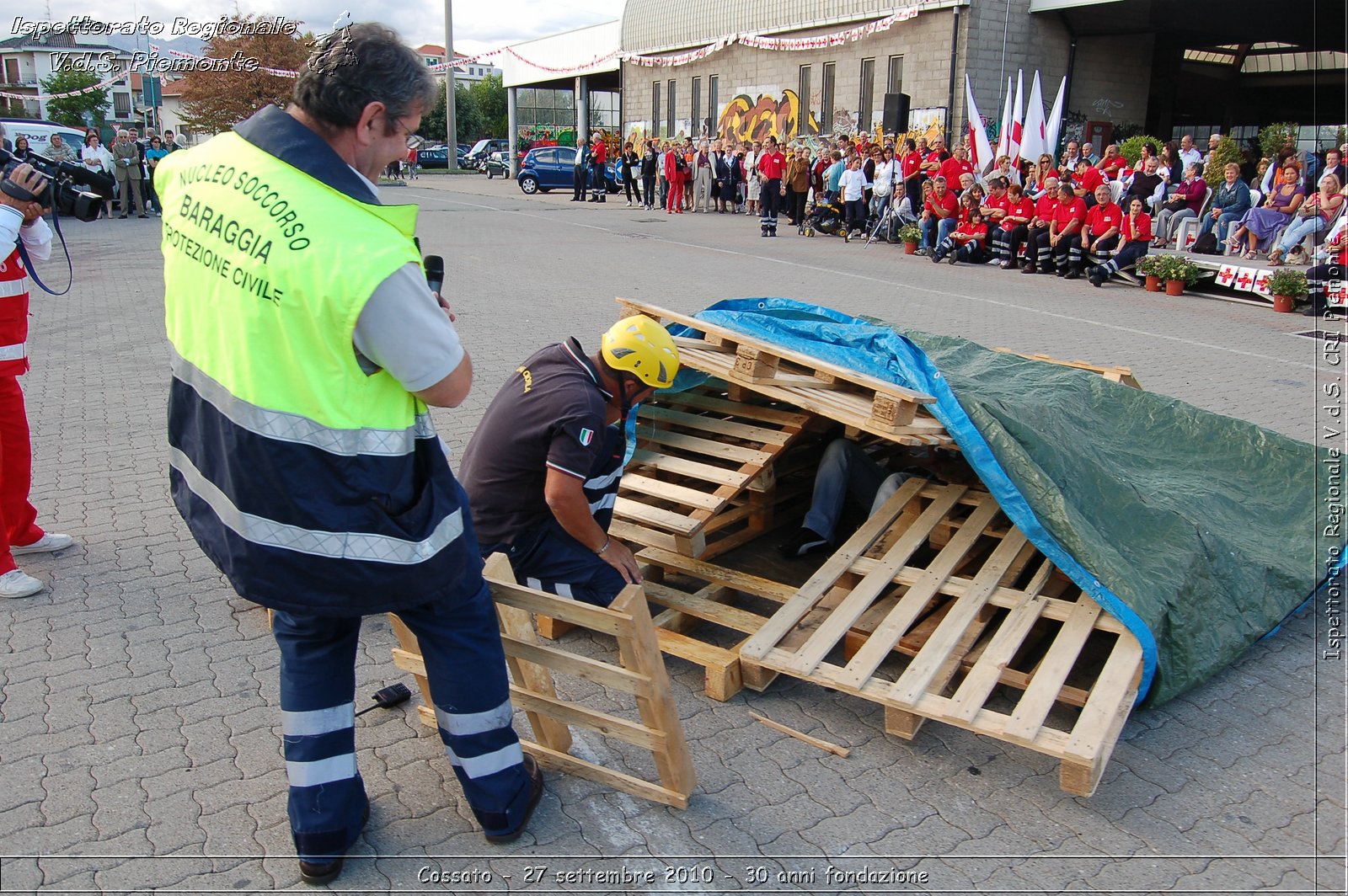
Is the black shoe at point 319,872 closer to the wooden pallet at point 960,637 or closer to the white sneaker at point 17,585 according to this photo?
the wooden pallet at point 960,637

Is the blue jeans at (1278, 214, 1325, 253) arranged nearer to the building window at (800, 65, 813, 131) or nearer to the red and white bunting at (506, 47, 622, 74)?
the building window at (800, 65, 813, 131)

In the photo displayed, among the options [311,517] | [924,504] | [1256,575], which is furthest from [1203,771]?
[311,517]

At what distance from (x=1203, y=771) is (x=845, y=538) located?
6.93ft

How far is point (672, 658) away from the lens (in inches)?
156

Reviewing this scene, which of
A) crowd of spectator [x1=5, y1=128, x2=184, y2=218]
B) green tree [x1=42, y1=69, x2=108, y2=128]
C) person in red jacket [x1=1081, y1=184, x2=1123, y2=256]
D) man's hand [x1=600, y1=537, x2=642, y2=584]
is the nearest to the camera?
man's hand [x1=600, y1=537, x2=642, y2=584]

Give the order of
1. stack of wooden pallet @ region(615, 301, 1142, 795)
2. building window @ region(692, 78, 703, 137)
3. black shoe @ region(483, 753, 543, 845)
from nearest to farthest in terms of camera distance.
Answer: black shoe @ region(483, 753, 543, 845)
stack of wooden pallet @ region(615, 301, 1142, 795)
building window @ region(692, 78, 703, 137)

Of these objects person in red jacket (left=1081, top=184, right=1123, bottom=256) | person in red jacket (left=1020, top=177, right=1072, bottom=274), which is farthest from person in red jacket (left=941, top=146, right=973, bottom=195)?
person in red jacket (left=1081, top=184, right=1123, bottom=256)

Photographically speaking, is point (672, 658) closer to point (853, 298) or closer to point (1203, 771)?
point (1203, 771)

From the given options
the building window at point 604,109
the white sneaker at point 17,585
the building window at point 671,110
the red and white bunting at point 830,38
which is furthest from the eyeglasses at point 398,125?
the building window at point 604,109

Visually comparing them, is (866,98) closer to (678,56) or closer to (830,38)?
(830,38)

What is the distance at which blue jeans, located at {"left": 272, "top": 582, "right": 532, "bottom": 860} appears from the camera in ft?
8.44

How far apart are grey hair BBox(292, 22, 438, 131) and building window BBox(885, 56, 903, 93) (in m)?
25.7

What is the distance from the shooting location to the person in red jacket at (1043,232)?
15.3 metres

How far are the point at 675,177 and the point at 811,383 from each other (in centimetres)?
2266
